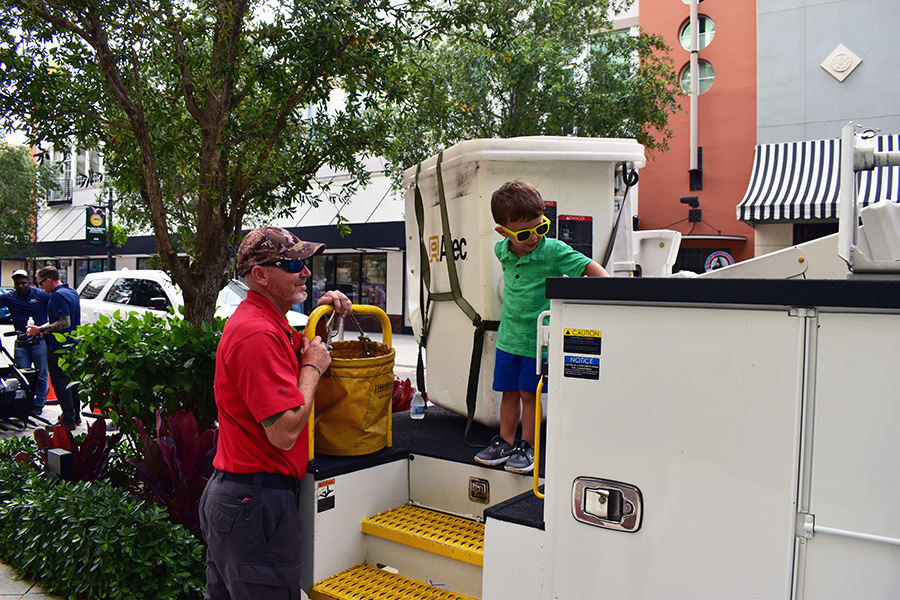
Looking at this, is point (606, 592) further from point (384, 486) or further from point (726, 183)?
point (726, 183)

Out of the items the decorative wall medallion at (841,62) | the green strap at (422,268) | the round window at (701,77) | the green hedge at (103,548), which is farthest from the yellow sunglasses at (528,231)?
the round window at (701,77)

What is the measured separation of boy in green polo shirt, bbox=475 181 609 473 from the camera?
3236 millimetres

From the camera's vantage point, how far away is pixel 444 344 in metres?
4.39

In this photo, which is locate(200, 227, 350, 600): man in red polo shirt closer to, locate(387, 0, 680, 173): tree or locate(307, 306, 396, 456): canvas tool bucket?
locate(307, 306, 396, 456): canvas tool bucket

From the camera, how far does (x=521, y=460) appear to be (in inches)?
128

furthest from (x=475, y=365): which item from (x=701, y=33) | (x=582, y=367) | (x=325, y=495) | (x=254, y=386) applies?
(x=701, y=33)

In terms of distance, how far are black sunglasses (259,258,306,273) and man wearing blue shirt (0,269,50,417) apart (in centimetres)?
722

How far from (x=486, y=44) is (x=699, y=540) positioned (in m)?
4.69

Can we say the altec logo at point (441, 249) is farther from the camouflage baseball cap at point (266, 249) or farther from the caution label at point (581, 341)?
the caution label at point (581, 341)

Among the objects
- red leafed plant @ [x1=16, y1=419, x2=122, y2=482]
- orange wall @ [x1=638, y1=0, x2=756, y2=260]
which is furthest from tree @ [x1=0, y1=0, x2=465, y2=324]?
orange wall @ [x1=638, y1=0, x2=756, y2=260]

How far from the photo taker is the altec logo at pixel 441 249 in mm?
4105

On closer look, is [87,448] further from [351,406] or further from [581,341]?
[581,341]

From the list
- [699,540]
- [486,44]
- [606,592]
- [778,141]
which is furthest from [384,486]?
[778,141]

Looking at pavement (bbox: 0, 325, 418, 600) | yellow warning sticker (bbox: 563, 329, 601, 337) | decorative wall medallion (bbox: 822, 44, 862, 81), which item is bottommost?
pavement (bbox: 0, 325, 418, 600)
